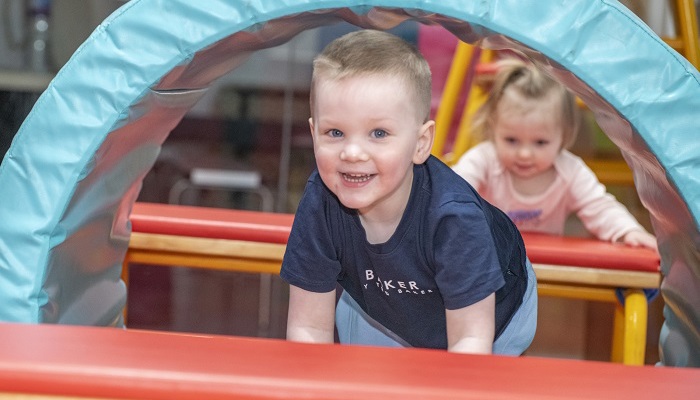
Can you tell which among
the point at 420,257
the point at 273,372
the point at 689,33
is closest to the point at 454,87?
the point at 689,33

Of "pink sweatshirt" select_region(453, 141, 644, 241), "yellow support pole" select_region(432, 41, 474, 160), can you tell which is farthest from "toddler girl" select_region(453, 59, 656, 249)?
"yellow support pole" select_region(432, 41, 474, 160)

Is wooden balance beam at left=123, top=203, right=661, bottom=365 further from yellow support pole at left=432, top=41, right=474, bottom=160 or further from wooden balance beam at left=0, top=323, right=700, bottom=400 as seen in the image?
wooden balance beam at left=0, top=323, right=700, bottom=400

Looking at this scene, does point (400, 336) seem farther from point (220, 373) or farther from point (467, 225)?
point (220, 373)

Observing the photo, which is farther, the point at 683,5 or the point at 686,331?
the point at 683,5

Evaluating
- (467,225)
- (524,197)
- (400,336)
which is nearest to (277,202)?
(524,197)

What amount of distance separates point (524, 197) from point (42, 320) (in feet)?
4.17

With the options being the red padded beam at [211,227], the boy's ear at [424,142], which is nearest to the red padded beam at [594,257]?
the red padded beam at [211,227]

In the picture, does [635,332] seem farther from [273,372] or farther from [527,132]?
[273,372]

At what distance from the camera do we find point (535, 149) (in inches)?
76.5

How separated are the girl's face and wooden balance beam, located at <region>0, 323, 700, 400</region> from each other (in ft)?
3.84

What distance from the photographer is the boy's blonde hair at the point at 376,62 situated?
1.06 meters

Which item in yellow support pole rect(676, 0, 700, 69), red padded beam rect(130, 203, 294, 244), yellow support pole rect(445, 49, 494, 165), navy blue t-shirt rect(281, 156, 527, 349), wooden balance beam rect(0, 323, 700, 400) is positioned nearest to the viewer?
wooden balance beam rect(0, 323, 700, 400)

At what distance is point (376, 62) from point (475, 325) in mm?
346

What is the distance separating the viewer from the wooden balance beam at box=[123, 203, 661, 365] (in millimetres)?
1662
